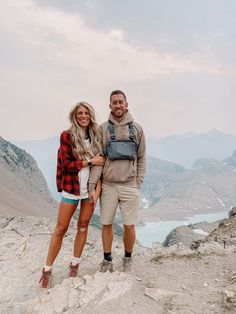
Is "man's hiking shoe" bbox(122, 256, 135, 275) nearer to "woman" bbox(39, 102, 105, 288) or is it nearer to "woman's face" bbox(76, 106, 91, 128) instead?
"woman" bbox(39, 102, 105, 288)

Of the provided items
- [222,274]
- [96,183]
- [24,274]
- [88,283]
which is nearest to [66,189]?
[96,183]

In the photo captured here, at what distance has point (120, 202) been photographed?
7551 mm

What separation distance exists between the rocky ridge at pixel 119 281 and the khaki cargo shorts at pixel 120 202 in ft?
4.12

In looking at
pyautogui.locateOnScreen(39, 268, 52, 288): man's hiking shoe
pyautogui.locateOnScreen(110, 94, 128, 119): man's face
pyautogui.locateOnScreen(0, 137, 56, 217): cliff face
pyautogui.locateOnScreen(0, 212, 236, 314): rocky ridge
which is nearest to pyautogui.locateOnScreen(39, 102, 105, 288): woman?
pyautogui.locateOnScreen(110, 94, 128, 119): man's face

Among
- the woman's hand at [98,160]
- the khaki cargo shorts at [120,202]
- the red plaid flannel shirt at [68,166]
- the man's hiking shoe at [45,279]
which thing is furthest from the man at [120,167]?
the man's hiking shoe at [45,279]

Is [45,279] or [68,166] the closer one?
[68,166]

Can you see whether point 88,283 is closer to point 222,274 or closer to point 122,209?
point 122,209

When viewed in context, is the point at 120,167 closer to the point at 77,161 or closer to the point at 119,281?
the point at 77,161

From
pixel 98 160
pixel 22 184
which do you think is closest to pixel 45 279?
pixel 98 160

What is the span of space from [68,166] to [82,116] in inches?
40.8

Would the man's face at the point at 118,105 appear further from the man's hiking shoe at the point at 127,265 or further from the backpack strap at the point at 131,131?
the man's hiking shoe at the point at 127,265

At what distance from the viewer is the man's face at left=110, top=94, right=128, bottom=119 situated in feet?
23.3

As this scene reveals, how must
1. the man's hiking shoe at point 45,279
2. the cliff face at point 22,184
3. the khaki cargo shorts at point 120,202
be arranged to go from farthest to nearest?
1. the cliff face at point 22,184
2. the man's hiking shoe at point 45,279
3. the khaki cargo shorts at point 120,202

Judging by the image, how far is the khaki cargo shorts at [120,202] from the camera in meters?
7.44
